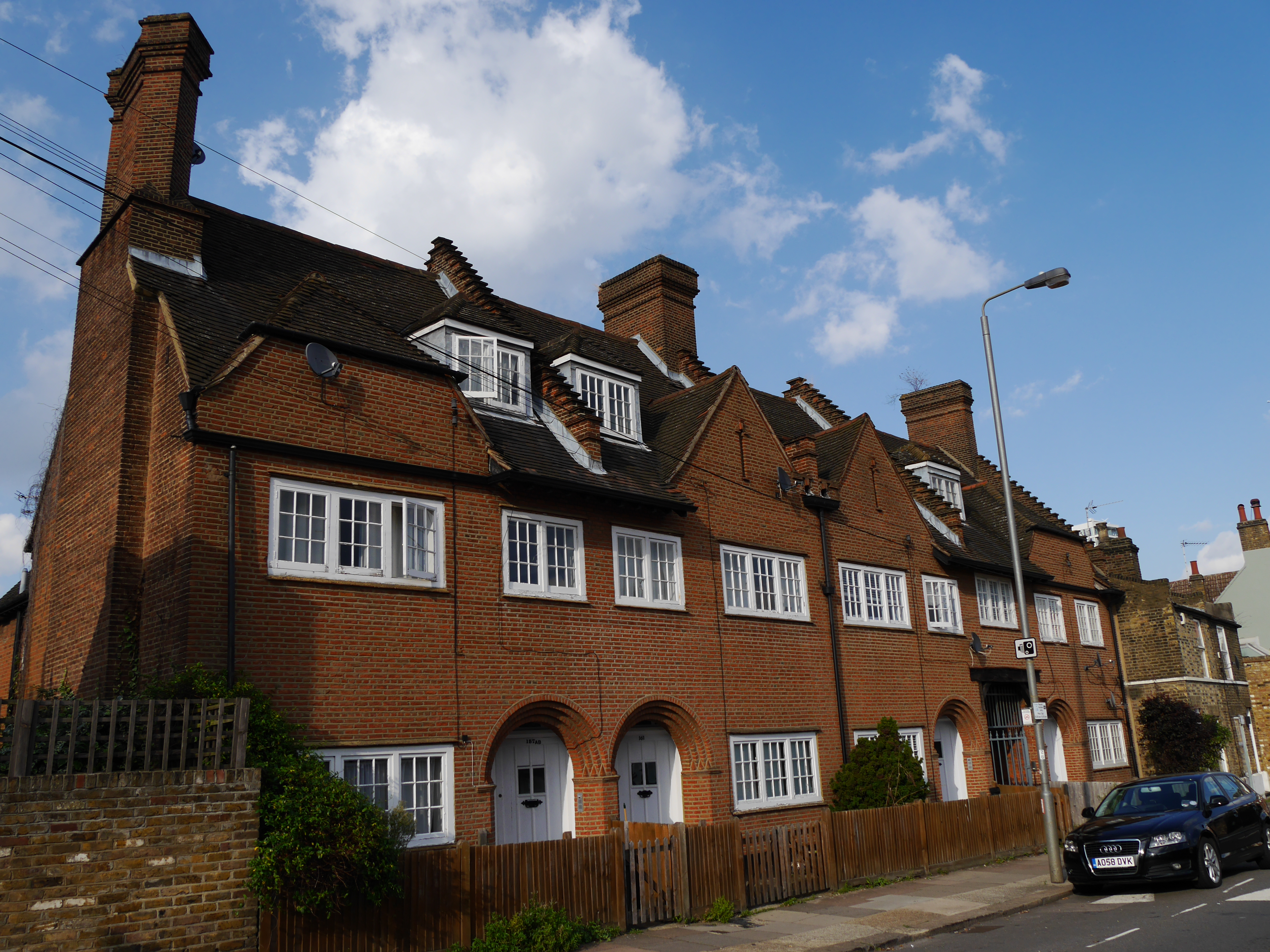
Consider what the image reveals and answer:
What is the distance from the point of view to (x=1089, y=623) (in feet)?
105

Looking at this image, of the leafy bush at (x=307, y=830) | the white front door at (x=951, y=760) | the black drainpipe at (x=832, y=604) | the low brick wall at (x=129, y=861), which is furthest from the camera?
the white front door at (x=951, y=760)

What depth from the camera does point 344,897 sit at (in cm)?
1010

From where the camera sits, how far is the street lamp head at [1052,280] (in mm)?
16531

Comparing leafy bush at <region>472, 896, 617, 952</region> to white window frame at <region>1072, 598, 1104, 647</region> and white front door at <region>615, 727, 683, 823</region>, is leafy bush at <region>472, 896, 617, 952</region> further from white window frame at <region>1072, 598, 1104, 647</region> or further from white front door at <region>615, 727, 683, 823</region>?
white window frame at <region>1072, 598, 1104, 647</region>

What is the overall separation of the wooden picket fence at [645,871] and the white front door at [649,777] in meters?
1.95

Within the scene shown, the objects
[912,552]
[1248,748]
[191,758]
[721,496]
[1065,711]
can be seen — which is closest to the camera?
[191,758]

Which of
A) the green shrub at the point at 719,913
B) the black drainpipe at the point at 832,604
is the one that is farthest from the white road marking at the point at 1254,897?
the black drainpipe at the point at 832,604

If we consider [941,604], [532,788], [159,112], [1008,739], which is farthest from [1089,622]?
[159,112]

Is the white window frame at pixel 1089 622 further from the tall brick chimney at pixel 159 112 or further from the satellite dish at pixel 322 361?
the tall brick chimney at pixel 159 112

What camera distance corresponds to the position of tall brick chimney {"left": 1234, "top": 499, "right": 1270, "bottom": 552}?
157ft

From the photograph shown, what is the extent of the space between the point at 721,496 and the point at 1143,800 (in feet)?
28.2

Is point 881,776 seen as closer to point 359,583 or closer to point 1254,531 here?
point 359,583

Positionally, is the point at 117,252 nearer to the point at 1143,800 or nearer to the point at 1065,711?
the point at 1143,800

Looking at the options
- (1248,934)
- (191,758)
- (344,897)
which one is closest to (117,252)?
(191,758)
